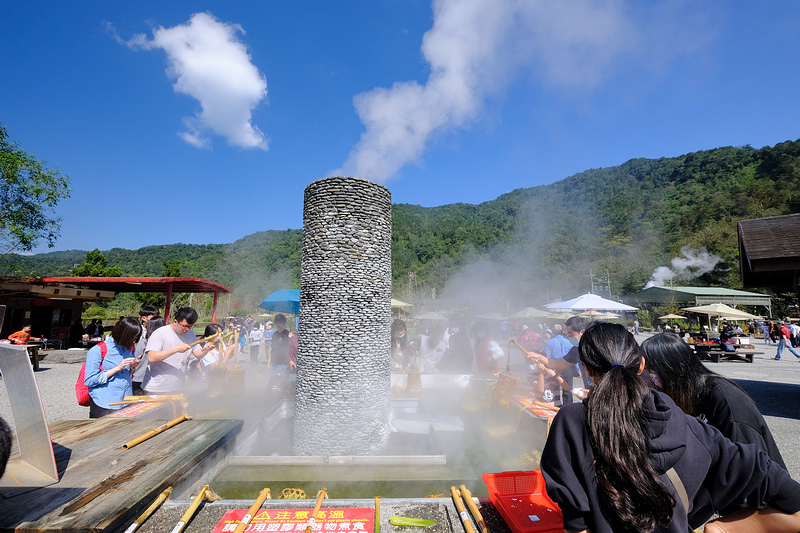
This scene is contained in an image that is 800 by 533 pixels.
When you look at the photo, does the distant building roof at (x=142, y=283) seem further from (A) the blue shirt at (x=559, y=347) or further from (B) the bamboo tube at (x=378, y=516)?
(B) the bamboo tube at (x=378, y=516)

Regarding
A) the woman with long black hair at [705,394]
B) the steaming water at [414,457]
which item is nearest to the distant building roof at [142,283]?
the steaming water at [414,457]

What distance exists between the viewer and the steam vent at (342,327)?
493 cm

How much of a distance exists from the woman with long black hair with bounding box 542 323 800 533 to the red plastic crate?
52 centimetres

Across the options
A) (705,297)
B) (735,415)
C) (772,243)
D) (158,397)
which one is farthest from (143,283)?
(705,297)

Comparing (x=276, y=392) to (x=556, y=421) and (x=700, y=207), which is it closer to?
(x=556, y=421)

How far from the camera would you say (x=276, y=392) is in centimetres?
744

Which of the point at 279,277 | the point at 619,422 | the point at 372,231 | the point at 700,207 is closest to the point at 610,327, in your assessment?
the point at 619,422

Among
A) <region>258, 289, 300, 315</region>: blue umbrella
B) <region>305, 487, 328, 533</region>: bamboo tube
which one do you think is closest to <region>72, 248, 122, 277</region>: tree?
<region>258, 289, 300, 315</region>: blue umbrella

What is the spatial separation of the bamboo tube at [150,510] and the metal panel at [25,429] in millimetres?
522

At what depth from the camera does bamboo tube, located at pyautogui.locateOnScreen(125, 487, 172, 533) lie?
1789mm

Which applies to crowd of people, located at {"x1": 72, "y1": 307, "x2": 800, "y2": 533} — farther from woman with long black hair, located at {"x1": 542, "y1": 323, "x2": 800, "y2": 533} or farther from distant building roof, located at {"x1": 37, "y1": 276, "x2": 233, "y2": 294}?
distant building roof, located at {"x1": 37, "y1": 276, "x2": 233, "y2": 294}

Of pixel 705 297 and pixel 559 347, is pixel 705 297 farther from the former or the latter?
pixel 559 347

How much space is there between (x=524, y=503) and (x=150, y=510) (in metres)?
2.17

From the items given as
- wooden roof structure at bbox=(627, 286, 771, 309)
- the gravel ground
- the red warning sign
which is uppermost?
wooden roof structure at bbox=(627, 286, 771, 309)
